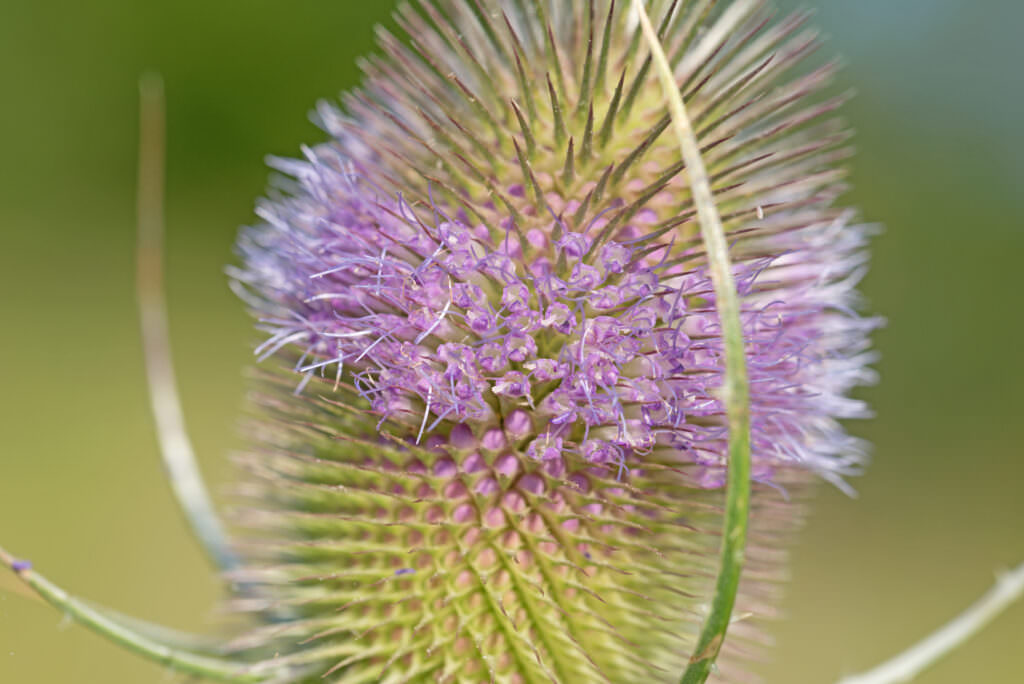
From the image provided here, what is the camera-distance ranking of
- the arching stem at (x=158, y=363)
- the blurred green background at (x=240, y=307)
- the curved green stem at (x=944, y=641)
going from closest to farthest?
the curved green stem at (x=944, y=641) → the arching stem at (x=158, y=363) → the blurred green background at (x=240, y=307)

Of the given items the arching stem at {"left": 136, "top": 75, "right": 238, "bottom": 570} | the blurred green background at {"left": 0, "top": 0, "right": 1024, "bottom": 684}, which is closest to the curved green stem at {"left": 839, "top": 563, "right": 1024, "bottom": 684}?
the arching stem at {"left": 136, "top": 75, "right": 238, "bottom": 570}

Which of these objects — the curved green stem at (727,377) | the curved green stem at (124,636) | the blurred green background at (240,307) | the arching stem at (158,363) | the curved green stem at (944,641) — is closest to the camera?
the curved green stem at (727,377)

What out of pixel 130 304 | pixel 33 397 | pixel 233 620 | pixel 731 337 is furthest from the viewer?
pixel 130 304

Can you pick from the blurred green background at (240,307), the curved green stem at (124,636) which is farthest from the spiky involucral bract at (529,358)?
the blurred green background at (240,307)

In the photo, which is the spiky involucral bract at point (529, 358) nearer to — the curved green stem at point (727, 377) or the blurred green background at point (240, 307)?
the curved green stem at point (727, 377)

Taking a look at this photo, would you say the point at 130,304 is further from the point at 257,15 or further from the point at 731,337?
the point at 731,337

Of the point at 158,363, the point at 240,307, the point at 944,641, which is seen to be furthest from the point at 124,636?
the point at 240,307

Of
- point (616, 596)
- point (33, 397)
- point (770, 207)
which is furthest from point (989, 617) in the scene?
point (33, 397)

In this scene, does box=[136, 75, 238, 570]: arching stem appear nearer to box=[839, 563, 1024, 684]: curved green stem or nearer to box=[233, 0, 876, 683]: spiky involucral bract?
box=[233, 0, 876, 683]: spiky involucral bract
